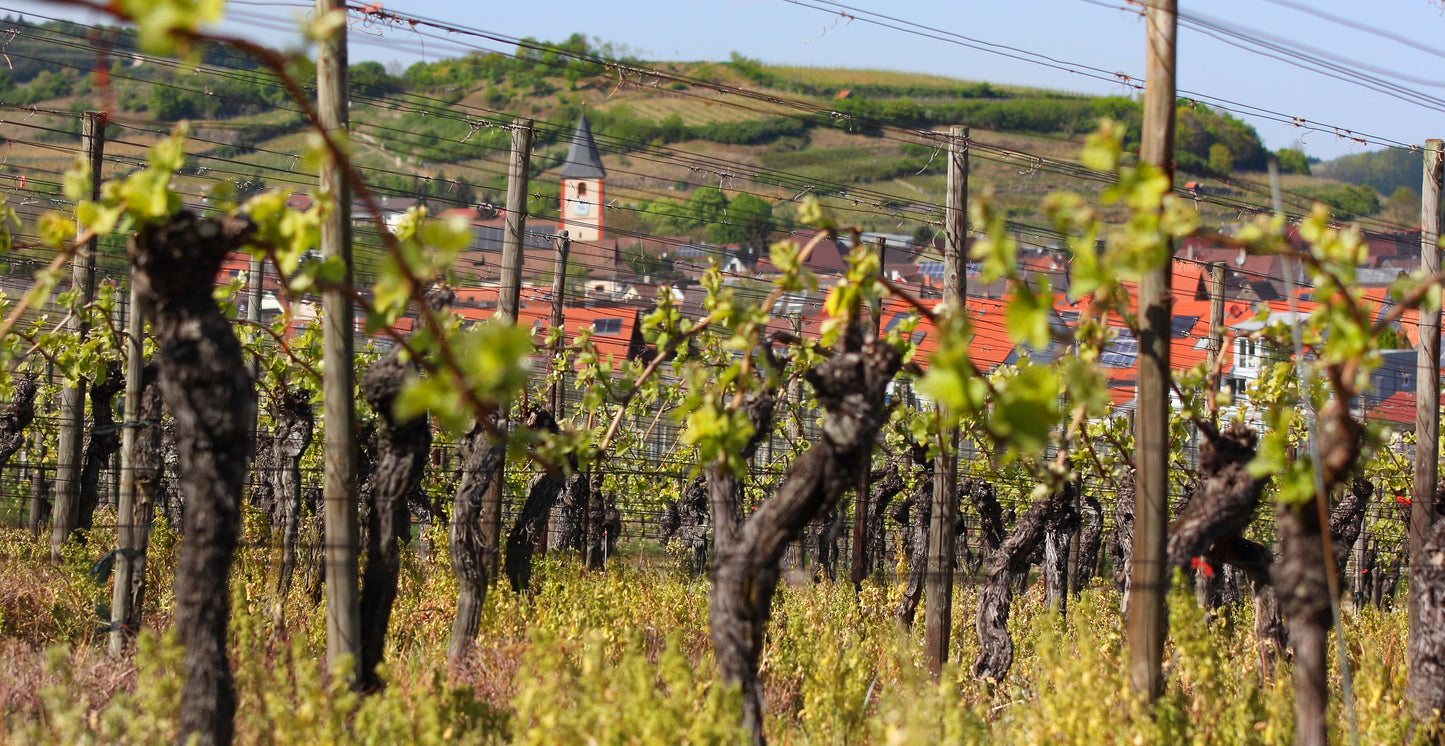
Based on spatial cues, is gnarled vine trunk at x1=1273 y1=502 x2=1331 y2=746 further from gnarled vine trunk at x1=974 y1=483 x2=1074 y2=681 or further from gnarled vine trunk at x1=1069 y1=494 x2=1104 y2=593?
gnarled vine trunk at x1=1069 y1=494 x2=1104 y2=593

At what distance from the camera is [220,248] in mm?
3766

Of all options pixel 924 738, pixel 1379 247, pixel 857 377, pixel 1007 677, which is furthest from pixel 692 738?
pixel 1379 247

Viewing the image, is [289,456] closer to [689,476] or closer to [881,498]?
[689,476]

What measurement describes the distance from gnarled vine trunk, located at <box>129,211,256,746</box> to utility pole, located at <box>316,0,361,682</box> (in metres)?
0.65

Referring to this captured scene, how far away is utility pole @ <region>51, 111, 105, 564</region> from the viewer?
7.96 meters

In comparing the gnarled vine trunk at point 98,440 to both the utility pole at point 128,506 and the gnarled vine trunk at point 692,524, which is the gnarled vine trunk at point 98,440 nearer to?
the utility pole at point 128,506

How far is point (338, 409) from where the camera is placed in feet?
15.0

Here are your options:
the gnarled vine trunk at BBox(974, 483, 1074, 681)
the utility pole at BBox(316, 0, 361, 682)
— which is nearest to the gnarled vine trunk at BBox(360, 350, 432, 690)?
the utility pole at BBox(316, 0, 361, 682)

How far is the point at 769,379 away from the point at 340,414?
1750 millimetres

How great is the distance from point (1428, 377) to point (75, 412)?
1026 centimetres

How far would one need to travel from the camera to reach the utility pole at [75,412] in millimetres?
7961

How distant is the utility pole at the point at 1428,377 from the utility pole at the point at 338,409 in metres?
7.12

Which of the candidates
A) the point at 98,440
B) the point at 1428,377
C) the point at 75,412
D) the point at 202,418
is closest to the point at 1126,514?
the point at 1428,377

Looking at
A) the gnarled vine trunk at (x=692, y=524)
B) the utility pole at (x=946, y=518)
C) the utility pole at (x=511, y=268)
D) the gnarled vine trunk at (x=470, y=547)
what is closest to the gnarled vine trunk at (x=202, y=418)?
the gnarled vine trunk at (x=470, y=547)
